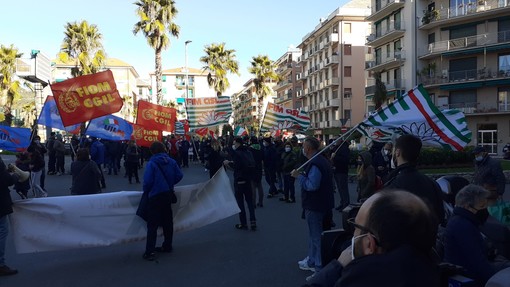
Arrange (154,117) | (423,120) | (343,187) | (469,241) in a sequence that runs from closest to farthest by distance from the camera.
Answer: (469,241) < (423,120) < (343,187) < (154,117)

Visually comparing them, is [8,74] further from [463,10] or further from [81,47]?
[463,10]

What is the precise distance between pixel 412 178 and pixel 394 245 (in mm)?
2360

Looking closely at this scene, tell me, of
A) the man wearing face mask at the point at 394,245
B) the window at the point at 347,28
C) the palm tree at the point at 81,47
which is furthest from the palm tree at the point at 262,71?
the man wearing face mask at the point at 394,245

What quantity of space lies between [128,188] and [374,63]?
42.8 m

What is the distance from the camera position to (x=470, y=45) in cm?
4062

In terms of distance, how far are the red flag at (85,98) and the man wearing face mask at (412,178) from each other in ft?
22.5

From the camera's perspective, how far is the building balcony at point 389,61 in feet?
151

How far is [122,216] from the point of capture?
255 inches

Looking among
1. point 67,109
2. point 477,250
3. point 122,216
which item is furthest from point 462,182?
point 67,109

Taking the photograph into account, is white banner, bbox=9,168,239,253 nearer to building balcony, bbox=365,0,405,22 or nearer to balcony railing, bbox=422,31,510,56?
balcony railing, bbox=422,31,510,56

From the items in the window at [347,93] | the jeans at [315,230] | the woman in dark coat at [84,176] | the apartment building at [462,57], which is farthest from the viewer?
the window at [347,93]

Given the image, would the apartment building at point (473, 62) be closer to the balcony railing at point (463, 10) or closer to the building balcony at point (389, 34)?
the balcony railing at point (463, 10)

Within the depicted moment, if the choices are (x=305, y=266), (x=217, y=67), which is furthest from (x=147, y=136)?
(x=217, y=67)

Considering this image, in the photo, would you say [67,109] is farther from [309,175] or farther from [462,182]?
[462,182]
